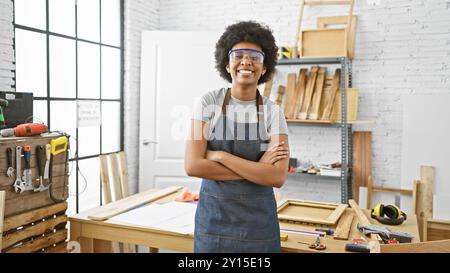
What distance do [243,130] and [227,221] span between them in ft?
1.40

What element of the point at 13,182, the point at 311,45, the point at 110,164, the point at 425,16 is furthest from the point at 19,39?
the point at 425,16

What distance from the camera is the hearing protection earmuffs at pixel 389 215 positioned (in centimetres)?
229

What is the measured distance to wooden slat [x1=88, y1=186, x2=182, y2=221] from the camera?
7.79ft

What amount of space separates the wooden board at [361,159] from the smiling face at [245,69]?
249cm

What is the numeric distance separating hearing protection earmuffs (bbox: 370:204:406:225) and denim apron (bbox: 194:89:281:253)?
74 cm

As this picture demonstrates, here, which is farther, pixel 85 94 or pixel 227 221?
pixel 85 94

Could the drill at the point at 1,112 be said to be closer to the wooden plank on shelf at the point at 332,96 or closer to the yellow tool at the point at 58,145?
the yellow tool at the point at 58,145

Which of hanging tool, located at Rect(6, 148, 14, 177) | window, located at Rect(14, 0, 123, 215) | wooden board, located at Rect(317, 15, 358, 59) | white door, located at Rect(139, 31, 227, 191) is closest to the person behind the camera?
hanging tool, located at Rect(6, 148, 14, 177)

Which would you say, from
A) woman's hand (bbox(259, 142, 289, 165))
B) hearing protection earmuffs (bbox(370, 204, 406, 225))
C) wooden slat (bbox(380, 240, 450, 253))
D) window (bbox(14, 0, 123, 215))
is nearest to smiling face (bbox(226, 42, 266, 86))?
woman's hand (bbox(259, 142, 289, 165))

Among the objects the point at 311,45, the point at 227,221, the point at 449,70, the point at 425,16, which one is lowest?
the point at 227,221

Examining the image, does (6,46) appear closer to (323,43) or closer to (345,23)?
(323,43)

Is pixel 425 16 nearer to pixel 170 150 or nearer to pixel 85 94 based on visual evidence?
pixel 170 150

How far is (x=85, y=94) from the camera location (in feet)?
12.7

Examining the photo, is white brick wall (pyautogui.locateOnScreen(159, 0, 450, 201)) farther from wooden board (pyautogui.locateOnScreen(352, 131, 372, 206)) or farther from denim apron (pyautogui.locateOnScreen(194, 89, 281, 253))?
denim apron (pyautogui.locateOnScreen(194, 89, 281, 253))
